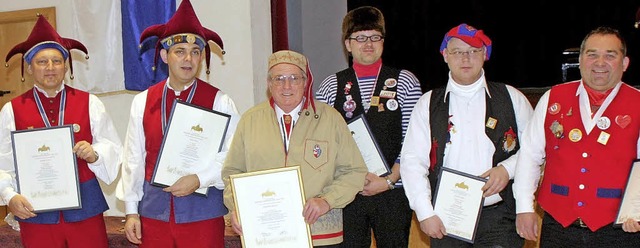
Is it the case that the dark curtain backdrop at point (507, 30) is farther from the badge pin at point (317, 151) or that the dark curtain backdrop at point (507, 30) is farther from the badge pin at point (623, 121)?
the badge pin at point (317, 151)

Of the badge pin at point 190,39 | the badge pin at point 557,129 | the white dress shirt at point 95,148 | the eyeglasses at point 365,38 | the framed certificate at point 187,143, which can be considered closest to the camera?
the badge pin at point 557,129

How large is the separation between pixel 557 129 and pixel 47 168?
2.41 m

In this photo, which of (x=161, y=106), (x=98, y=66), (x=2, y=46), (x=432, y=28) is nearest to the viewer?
(x=161, y=106)

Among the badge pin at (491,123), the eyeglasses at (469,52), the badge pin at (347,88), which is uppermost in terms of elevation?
the eyeglasses at (469,52)

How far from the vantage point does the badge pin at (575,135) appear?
2818mm

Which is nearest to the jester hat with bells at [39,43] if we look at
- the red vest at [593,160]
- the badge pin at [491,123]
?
the badge pin at [491,123]

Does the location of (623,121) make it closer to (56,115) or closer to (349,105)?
(349,105)

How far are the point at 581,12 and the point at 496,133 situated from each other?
513 cm

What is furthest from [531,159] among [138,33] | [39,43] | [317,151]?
[138,33]

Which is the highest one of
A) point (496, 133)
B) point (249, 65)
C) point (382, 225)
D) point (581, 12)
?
point (581, 12)

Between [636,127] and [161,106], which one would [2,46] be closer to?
[161,106]

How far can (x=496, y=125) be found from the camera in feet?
9.74

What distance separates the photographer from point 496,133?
296 centimetres

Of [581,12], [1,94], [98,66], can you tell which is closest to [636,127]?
[98,66]
